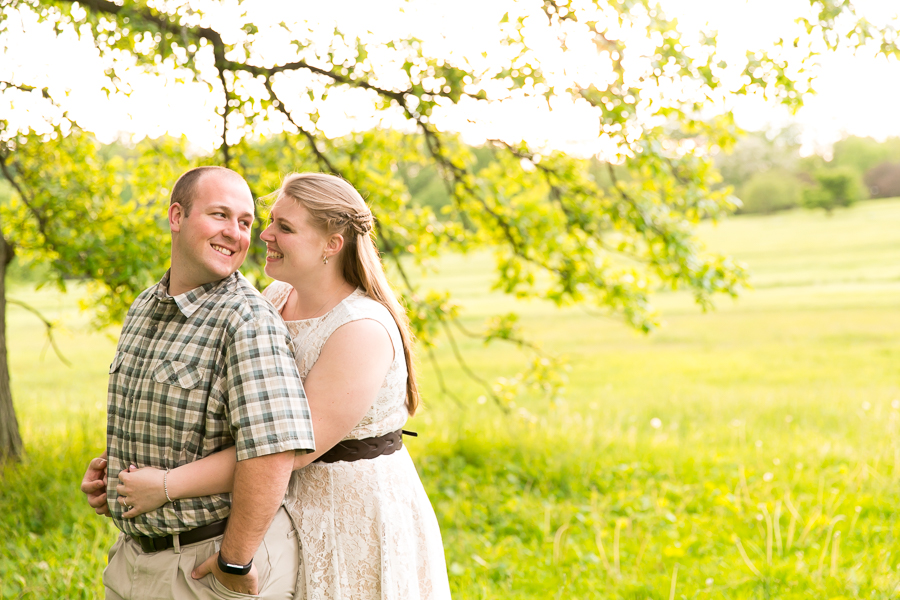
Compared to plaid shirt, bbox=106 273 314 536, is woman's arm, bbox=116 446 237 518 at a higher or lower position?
lower

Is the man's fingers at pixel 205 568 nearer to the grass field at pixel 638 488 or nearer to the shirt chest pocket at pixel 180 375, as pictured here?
the shirt chest pocket at pixel 180 375

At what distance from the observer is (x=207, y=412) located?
201 centimetres

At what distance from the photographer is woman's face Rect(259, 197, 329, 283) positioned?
2.24 meters

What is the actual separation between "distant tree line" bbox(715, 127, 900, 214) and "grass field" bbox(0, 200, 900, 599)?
128 feet

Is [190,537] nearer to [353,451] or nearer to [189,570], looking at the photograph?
[189,570]

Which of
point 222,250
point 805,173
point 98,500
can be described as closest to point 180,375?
point 222,250

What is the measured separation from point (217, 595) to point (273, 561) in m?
0.19

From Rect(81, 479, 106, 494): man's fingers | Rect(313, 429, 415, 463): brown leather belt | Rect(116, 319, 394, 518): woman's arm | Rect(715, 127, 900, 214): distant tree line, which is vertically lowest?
Rect(81, 479, 106, 494): man's fingers

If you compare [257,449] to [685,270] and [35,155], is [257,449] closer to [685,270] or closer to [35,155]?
[685,270]

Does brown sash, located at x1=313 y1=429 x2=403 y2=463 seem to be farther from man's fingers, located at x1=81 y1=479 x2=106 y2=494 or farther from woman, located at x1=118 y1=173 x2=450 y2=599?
man's fingers, located at x1=81 y1=479 x2=106 y2=494

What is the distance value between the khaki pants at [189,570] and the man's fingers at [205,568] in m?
0.01

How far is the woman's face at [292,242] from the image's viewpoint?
2.24 meters

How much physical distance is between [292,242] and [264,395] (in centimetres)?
54

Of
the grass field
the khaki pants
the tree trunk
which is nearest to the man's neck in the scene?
the khaki pants
